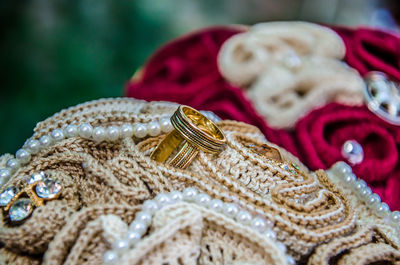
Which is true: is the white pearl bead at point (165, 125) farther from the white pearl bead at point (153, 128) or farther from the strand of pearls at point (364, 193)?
the strand of pearls at point (364, 193)

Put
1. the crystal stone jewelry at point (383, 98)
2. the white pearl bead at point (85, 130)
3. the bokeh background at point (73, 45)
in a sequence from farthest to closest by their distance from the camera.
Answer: the bokeh background at point (73, 45) → the crystal stone jewelry at point (383, 98) → the white pearl bead at point (85, 130)

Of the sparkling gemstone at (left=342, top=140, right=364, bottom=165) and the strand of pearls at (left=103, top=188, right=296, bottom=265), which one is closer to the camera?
the strand of pearls at (left=103, top=188, right=296, bottom=265)

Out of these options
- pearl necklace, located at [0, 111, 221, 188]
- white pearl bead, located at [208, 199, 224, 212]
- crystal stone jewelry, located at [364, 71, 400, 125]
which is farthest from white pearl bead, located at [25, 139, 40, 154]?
crystal stone jewelry, located at [364, 71, 400, 125]

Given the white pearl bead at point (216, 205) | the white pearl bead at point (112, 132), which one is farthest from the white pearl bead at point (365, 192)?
the white pearl bead at point (112, 132)

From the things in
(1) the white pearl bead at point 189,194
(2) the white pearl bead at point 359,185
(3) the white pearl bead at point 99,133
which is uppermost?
(3) the white pearl bead at point 99,133

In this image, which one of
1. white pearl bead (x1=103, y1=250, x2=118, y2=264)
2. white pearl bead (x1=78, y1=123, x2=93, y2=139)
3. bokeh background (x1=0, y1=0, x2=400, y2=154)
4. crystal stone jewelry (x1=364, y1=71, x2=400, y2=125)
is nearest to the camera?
white pearl bead (x1=103, y1=250, x2=118, y2=264)

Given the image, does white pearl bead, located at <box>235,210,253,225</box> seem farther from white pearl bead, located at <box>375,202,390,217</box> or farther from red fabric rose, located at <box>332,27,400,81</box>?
red fabric rose, located at <box>332,27,400,81</box>

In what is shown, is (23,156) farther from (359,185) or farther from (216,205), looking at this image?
(359,185)
